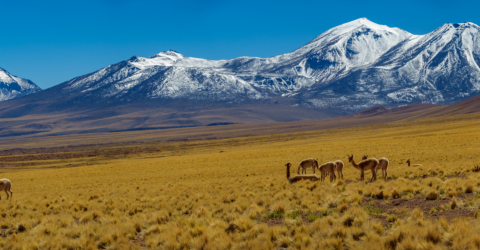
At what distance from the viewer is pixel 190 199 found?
16625 millimetres

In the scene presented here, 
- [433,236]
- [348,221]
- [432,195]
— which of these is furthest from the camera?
[432,195]

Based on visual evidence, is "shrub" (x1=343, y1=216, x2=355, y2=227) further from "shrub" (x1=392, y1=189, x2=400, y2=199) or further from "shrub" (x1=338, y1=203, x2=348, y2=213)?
"shrub" (x1=392, y1=189, x2=400, y2=199)

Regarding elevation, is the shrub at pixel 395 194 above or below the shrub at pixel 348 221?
below

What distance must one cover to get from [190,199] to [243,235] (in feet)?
24.3

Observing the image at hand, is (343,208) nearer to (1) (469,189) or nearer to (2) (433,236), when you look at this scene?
(2) (433,236)

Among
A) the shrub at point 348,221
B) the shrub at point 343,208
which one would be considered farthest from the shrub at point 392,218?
the shrub at point 343,208

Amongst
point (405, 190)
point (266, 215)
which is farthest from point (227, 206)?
point (405, 190)

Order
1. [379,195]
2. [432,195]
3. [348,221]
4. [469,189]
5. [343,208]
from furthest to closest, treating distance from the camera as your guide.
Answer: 1. [379,195]
2. [469,189]
3. [432,195]
4. [343,208]
5. [348,221]

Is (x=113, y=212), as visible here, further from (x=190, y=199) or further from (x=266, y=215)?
(x=266, y=215)

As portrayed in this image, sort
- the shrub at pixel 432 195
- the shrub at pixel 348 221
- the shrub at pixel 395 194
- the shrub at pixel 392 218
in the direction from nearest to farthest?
the shrub at pixel 348 221, the shrub at pixel 392 218, the shrub at pixel 432 195, the shrub at pixel 395 194

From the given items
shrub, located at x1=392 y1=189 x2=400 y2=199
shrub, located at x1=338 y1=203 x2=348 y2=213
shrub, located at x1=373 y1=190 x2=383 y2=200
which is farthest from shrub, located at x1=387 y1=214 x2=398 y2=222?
shrub, located at x1=392 y1=189 x2=400 y2=199

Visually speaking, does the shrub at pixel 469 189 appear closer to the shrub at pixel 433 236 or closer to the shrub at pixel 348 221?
the shrub at pixel 348 221

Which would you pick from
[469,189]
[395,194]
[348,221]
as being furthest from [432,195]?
[348,221]

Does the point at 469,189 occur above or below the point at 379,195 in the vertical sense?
above
